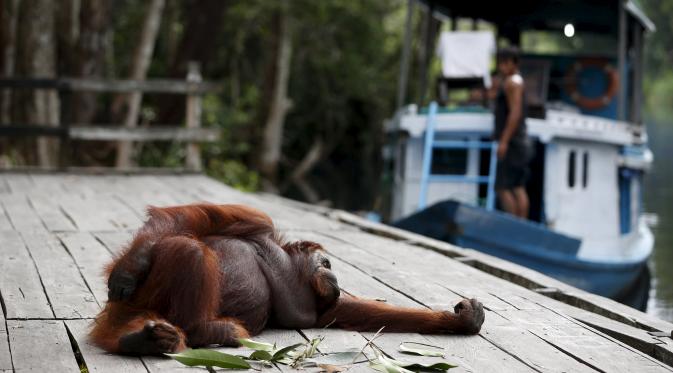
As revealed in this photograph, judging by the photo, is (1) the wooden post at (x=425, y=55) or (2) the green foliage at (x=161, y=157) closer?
(1) the wooden post at (x=425, y=55)

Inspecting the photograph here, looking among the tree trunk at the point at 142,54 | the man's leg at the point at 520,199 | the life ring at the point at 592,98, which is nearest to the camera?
the man's leg at the point at 520,199

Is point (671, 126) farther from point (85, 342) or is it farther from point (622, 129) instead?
point (85, 342)

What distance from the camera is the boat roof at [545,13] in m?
13.2

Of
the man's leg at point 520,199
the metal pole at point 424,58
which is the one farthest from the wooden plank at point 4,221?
the metal pole at point 424,58

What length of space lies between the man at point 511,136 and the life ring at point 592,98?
3720 millimetres

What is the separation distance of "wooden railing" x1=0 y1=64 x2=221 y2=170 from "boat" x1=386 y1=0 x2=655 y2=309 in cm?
231

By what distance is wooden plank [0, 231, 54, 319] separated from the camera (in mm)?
3535

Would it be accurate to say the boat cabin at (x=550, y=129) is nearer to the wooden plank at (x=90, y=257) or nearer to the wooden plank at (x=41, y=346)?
the wooden plank at (x=90, y=257)

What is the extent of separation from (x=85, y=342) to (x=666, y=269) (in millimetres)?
13203

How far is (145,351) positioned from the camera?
288cm

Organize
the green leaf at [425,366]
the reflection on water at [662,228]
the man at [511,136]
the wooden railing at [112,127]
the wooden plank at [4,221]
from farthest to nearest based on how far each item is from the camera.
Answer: the reflection on water at [662,228], the wooden railing at [112,127], the man at [511,136], the wooden plank at [4,221], the green leaf at [425,366]

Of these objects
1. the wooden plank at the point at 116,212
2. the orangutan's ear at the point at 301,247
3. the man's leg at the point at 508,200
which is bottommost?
the man's leg at the point at 508,200

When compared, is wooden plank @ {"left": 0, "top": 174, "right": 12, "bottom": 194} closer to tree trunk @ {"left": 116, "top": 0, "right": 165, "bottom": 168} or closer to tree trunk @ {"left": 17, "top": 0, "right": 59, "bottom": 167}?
tree trunk @ {"left": 17, "top": 0, "right": 59, "bottom": 167}

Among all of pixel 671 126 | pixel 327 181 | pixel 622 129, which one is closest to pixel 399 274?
pixel 622 129
